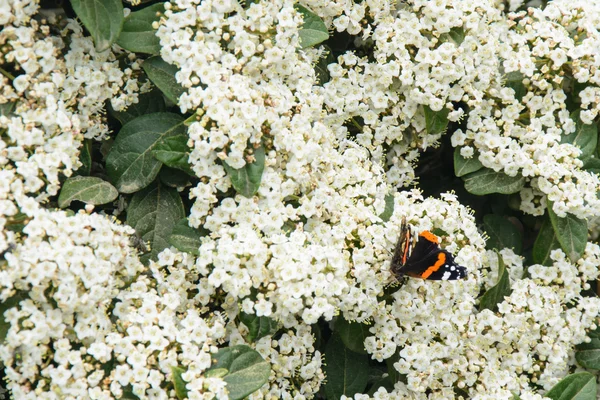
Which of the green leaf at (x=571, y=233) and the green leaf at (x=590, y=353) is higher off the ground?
the green leaf at (x=571, y=233)

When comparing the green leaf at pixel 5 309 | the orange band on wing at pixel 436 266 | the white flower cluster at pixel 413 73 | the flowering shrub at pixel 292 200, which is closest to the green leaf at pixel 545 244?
the flowering shrub at pixel 292 200

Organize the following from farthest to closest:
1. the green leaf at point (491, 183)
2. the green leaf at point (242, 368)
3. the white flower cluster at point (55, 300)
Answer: the green leaf at point (491, 183) < the green leaf at point (242, 368) < the white flower cluster at point (55, 300)

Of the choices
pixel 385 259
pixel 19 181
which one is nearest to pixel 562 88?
pixel 385 259

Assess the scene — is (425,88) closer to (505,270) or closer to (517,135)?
(517,135)

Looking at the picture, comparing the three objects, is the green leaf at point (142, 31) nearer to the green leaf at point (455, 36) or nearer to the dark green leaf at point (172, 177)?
the dark green leaf at point (172, 177)

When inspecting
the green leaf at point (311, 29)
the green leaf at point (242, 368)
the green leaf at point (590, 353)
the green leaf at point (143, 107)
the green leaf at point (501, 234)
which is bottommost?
the green leaf at point (590, 353)

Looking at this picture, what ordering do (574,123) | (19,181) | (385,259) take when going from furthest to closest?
(574,123) < (385,259) < (19,181)
